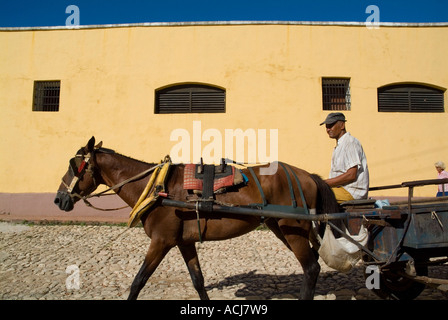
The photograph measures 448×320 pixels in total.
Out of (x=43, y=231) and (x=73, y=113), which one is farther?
(x=73, y=113)

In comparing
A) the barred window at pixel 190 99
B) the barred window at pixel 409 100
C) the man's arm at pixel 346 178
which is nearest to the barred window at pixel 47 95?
the barred window at pixel 190 99

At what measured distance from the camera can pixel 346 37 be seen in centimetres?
846

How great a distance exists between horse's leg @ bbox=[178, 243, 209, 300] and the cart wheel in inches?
77.2

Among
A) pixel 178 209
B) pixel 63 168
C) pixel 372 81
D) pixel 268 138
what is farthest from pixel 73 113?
pixel 372 81

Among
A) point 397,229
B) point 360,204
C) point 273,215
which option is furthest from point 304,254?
point 397,229

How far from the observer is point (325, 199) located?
10.4ft

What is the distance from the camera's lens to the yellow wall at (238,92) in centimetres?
821

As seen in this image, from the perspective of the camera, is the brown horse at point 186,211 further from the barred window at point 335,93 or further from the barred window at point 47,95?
the barred window at point 47,95

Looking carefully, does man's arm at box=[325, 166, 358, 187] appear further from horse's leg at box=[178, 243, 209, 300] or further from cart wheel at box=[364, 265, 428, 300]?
horse's leg at box=[178, 243, 209, 300]

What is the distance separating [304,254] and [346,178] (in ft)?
3.07

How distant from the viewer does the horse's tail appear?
10.3ft

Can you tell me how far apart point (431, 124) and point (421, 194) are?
6.59 ft

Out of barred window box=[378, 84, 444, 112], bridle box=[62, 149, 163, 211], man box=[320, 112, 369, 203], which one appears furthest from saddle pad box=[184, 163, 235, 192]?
barred window box=[378, 84, 444, 112]
